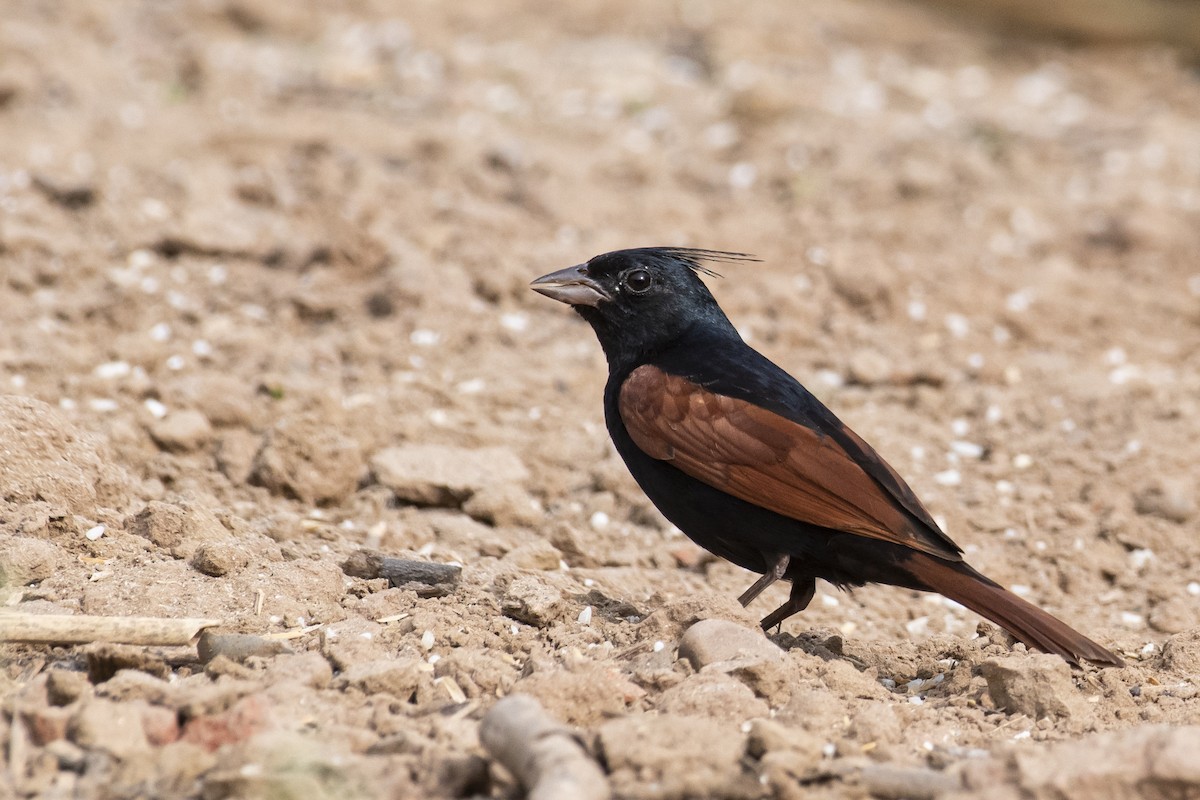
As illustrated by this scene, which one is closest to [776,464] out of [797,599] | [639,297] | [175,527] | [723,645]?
[797,599]

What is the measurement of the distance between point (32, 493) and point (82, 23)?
694 centimetres

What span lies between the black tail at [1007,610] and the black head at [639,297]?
4.01ft

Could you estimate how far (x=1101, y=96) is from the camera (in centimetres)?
1104

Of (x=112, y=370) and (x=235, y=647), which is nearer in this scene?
(x=235, y=647)

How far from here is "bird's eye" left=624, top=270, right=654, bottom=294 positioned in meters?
4.94

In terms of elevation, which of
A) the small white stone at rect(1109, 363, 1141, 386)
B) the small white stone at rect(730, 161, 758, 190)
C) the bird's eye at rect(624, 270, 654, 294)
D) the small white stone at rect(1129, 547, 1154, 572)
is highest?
the bird's eye at rect(624, 270, 654, 294)

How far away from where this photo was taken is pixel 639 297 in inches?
194

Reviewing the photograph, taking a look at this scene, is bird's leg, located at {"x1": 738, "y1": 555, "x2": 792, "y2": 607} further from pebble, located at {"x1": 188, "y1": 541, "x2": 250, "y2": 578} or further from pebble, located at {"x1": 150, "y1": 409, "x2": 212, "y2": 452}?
pebble, located at {"x1": 150, "y1": 409, "x2": 212, "y2": 452}

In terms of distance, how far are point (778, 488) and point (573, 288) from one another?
45.6 inches

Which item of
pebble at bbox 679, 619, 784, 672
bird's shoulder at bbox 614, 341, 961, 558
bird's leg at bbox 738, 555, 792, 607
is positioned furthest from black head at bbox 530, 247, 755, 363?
pebble at bbox 679, 619, 784, 672

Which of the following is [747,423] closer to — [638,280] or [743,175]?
[638,280]

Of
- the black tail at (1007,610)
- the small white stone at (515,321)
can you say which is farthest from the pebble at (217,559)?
the small white stone at (515,321)

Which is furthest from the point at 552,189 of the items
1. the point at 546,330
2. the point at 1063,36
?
the point at 1063,36

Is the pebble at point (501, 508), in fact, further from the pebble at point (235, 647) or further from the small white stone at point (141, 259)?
the small white stone at point (141, 259)
